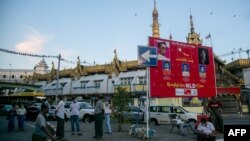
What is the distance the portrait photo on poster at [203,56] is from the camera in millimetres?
16953

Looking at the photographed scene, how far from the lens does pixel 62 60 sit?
127 feet

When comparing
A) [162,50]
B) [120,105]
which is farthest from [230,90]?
[162,50]

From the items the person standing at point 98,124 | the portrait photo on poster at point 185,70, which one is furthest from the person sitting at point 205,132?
the portrait photo on poster at point 185,70

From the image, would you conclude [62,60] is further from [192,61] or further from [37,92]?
[192,61]

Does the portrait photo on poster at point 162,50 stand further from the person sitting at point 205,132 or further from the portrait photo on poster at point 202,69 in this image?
the person sitting at point 205,132

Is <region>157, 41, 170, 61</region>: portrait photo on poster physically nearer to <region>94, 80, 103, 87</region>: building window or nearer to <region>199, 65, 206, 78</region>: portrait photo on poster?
<region>199, 65, 206, 78</region>: portrait photo on poster

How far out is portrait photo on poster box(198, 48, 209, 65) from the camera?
1695cm

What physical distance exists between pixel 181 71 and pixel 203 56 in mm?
2600

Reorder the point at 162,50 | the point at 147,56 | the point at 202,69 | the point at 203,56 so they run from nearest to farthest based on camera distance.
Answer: the point at 147,56 < the point at 162,50 < the point at 202,69 < the point at 203,56

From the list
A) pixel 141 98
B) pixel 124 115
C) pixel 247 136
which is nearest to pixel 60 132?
pixel 124 115

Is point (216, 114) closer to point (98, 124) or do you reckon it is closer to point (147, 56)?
point (147, 56)

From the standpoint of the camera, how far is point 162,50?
14.6 metres

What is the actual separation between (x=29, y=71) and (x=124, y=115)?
108 m

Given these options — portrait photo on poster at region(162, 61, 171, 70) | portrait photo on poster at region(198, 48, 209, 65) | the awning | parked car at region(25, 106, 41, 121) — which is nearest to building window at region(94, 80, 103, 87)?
the awning
